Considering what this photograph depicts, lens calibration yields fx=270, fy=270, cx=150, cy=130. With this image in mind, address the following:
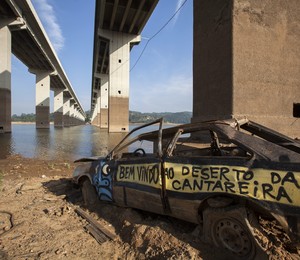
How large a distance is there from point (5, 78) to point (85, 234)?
32295mm

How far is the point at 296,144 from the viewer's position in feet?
11.0

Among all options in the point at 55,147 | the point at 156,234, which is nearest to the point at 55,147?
the point at 55,147

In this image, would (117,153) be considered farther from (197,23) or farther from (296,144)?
(197,23)

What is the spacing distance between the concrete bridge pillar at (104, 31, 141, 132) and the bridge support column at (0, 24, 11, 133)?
1195 cm

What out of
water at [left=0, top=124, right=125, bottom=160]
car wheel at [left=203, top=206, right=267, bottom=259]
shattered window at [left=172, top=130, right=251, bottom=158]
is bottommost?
water at [left=0, top=124, right=125, bottom=160]

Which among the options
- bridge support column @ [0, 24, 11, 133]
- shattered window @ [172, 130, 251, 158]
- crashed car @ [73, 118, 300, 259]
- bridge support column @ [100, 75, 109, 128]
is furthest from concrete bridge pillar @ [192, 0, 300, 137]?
bridge support column @ [100, 75, 109, 128]

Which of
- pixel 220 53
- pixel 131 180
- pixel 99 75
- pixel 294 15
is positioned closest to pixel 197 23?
pixel 220 53

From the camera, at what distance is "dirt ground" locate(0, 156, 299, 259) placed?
3047mm

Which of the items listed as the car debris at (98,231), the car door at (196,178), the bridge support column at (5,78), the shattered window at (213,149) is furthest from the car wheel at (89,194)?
the bridge support column at (5,78)

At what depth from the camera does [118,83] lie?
36.0m

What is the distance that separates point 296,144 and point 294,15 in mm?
6027

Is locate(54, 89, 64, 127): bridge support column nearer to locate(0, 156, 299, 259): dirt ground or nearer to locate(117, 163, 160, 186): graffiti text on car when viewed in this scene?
locate(0, 156, 299, 259): dirt ground

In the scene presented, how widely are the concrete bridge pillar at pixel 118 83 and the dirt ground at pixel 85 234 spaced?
101 ft

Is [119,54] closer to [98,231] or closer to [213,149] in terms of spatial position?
[213,149]
